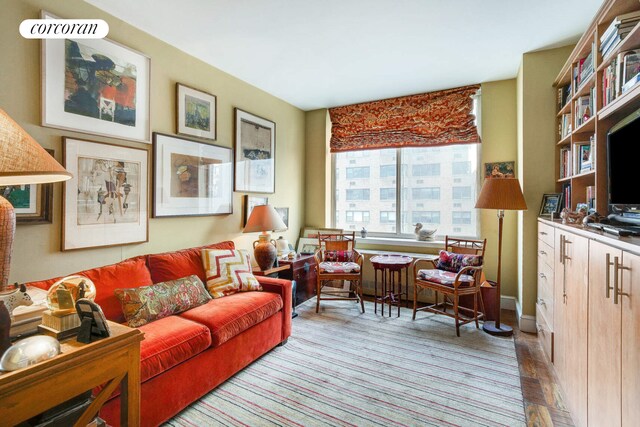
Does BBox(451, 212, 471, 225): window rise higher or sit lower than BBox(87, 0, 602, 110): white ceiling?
lower

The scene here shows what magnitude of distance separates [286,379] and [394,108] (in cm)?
371

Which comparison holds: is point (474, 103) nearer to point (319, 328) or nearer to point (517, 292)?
point (517, 292)

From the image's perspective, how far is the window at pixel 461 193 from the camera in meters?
4.06

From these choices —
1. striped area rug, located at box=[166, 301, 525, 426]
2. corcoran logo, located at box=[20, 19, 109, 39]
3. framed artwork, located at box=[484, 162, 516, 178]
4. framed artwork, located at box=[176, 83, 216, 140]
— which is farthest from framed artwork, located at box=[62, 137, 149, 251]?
framed artwork, located at box=[484, 162, 516, 178]

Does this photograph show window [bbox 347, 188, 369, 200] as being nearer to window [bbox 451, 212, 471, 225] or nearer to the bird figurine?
the bird figurine

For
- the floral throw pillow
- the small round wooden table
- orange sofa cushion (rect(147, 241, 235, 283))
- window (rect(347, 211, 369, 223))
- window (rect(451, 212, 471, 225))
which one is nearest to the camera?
orange sofa cushion (rect(147, 241, 235, 283))

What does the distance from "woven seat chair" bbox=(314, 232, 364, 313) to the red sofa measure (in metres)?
0.88

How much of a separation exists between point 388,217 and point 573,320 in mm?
2900

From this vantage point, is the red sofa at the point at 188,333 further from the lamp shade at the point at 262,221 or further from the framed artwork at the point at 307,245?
the framed artwork at the point at 307,245

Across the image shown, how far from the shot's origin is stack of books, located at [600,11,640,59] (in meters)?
1.65

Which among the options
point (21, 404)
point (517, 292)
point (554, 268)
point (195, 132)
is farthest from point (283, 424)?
point (517, 292)

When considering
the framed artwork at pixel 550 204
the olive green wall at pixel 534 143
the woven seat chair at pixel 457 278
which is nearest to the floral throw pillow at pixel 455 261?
the woven seat chair at pixel 457 278

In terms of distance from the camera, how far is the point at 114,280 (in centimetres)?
212

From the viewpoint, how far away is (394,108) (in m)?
4.36
